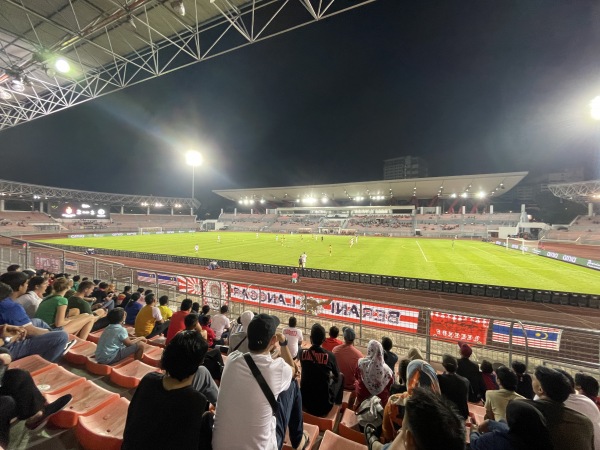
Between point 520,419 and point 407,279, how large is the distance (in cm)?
1494

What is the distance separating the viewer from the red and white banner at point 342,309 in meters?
9.74

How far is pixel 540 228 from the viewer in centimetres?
4772

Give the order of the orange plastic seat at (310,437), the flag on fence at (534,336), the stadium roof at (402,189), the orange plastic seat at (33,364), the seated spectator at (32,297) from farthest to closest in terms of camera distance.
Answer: the stadium roof at (402,189)
the flag on fence at (534,336)
the seated spectator at (32,297)
the orange plastic seat at (33,364)
the orange plastic seat at (310,437)

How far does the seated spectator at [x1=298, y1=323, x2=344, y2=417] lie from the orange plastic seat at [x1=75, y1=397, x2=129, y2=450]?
6.42 ft

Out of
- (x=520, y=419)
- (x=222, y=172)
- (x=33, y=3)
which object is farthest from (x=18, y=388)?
(x=222, y=172)

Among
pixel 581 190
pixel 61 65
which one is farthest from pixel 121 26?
pixel 581 190

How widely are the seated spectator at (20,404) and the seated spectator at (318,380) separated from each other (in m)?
2.65

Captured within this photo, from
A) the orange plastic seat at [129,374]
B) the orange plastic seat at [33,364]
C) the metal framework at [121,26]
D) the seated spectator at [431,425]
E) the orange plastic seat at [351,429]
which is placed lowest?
the orange plastic seat at [351,429]

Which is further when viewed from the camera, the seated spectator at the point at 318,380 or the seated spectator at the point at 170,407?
the seated spectator at the point at 318,380

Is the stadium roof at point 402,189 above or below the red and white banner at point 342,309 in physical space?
above

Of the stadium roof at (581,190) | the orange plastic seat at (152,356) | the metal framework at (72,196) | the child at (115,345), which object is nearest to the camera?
the child at (115,345)

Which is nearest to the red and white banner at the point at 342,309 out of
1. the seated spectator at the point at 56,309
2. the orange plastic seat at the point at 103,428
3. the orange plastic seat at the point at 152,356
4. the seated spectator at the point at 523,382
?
the orange plastic seat at the point at 152,356

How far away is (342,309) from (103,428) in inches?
359

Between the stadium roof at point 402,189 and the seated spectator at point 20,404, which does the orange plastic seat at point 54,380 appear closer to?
the seated spectator at point 20,404
